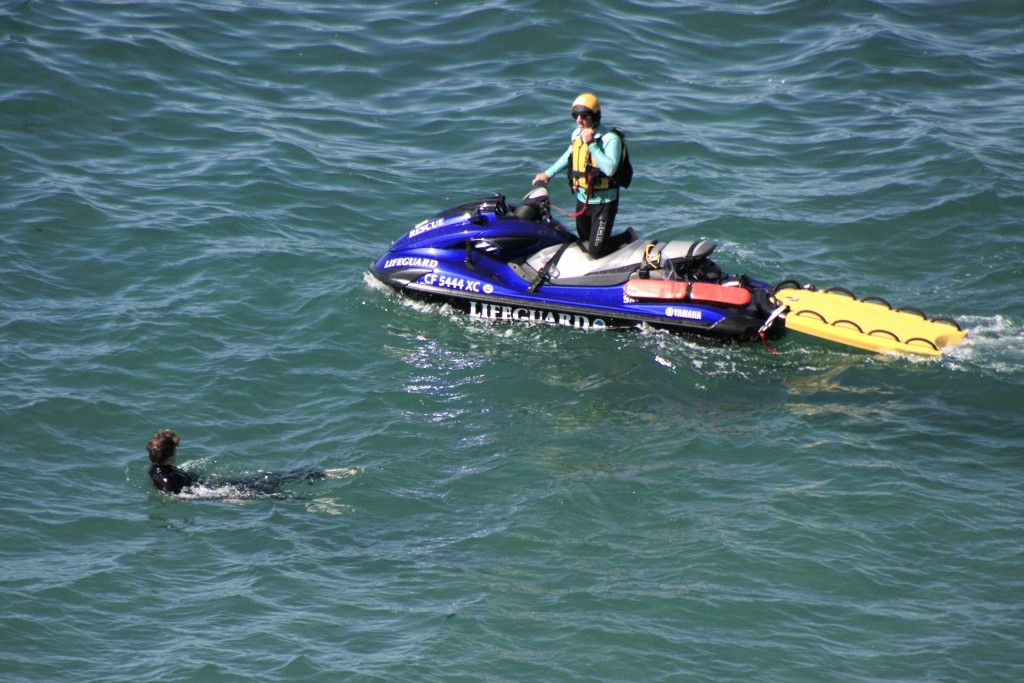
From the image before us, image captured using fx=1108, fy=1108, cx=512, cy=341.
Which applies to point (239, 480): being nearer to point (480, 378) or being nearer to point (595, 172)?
point (480, 378)

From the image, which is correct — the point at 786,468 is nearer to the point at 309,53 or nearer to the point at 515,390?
the point at 515,390

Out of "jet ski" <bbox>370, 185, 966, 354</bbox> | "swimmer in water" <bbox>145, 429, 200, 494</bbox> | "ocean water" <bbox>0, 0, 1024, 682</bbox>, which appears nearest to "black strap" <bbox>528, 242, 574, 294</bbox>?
"jet ski" <bbox>370, 185, 966, 354</bbox>

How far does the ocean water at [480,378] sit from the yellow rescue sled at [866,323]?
21cm

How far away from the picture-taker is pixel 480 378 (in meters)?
9.45

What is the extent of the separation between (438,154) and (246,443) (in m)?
6.40

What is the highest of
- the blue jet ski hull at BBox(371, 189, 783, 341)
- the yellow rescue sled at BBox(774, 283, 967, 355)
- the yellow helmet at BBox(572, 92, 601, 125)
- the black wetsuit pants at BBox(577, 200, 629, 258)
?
the yellow helmet at BBox(572, 92, 601, 125)

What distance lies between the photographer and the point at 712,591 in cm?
673

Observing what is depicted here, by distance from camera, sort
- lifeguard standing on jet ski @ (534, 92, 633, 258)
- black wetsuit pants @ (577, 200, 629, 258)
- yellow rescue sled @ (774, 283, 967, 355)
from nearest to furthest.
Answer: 1. yellow rescue sled @ (774, 283, 967, 355)
2. lifeguard standing on jet ski @ (534, 92, 633, 258)
3. black wetsuit pants @ (577, 200, 629, 258)

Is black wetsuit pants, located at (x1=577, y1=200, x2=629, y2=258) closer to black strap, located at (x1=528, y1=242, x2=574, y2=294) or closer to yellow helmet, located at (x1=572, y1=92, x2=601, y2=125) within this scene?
black strap, located at (x1=528, y1=242, x2=574, y2=294)

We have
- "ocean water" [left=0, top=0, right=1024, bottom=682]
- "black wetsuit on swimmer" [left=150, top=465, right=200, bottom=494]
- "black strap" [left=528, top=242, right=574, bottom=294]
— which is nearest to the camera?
"ocean water" [left=0, top=0, right=1024, bottom=682]

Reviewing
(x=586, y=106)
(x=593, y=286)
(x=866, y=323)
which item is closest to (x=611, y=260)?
(x=593, y=286)

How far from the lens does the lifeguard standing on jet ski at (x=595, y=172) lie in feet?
32.1

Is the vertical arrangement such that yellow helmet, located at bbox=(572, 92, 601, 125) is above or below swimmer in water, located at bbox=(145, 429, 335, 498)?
above

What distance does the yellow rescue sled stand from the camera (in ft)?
30.1
